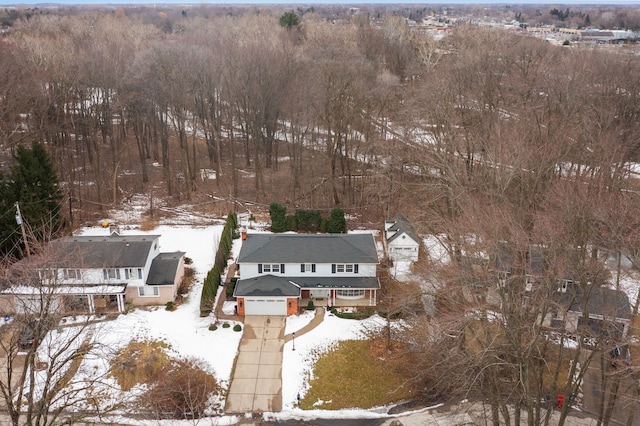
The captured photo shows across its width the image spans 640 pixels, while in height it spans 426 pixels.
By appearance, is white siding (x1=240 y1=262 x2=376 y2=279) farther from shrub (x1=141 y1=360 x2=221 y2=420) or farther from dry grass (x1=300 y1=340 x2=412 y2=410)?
shrub (x1=141 y1=360 x2=221 y2=420)

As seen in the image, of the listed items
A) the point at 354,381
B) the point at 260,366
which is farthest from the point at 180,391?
the point at 354,381

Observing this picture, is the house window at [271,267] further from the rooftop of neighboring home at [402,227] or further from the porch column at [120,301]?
the rooftop of neighboring home at [402,227]

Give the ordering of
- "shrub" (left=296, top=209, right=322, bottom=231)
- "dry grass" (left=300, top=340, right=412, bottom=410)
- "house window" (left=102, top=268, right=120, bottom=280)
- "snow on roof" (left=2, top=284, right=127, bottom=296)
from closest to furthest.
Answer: "dry grass" (left=300, top=340, right=412, bottom=410) → "snow on roof" (left=2, top=284, right=127, bottom=296) → "house window" (left=102, top=268, right=120, bottom=280) → "shrub" (left=296, top=209, right=322, bottom=231)

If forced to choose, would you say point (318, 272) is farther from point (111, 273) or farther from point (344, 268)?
point (111, 273)

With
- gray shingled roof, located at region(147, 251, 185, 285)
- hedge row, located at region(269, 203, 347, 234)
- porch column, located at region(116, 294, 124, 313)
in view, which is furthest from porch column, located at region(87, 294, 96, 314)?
hedge row, located at region(269, 203, 347, 234)

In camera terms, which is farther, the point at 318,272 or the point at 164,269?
the point at 318,272
